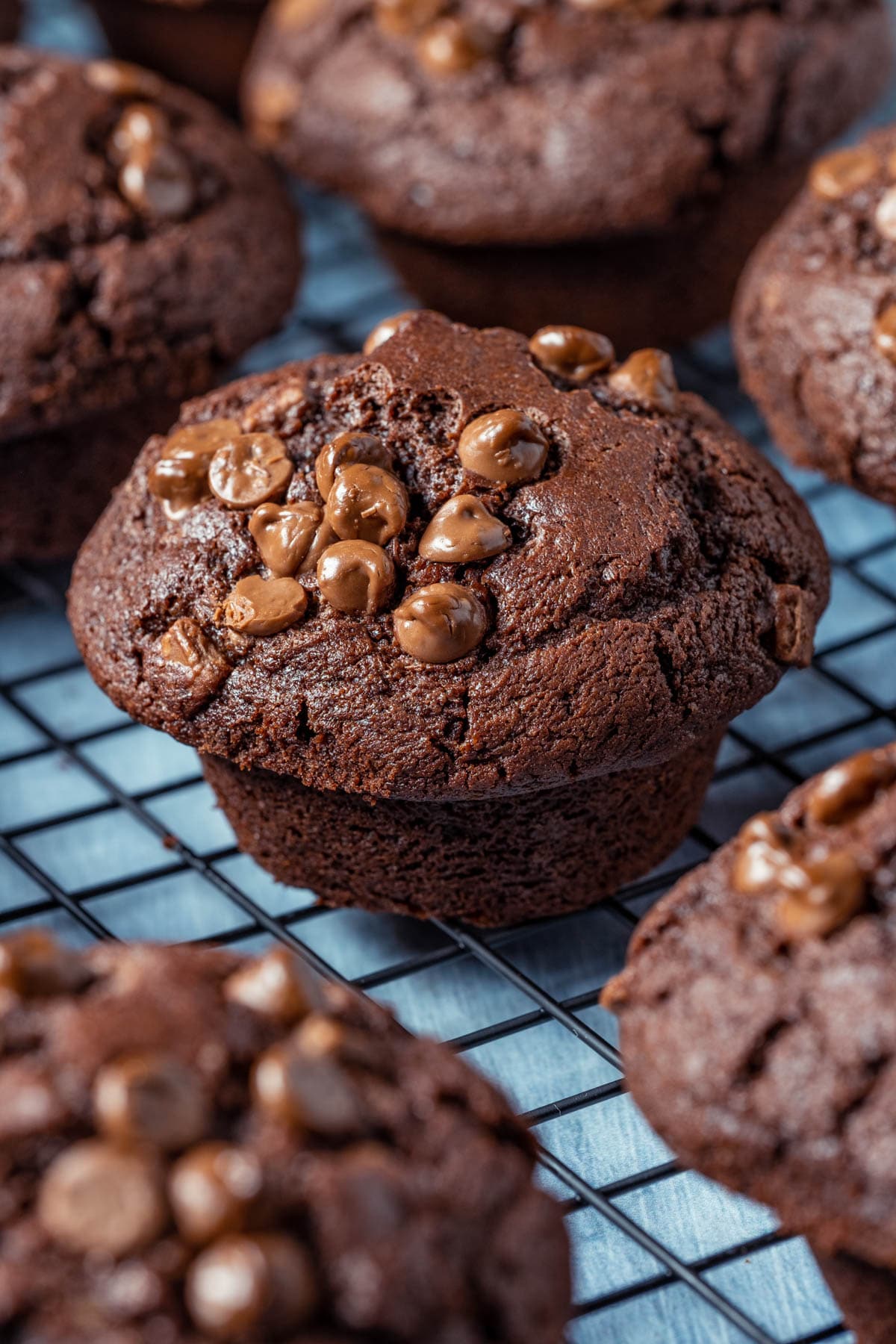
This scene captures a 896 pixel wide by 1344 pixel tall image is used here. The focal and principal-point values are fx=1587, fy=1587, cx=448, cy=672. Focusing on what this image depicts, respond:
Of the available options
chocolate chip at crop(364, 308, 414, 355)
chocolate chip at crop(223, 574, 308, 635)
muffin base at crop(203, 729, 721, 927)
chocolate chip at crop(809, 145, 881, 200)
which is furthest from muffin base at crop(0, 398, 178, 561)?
chocolate chip at crop(809, 145, 881, 200)

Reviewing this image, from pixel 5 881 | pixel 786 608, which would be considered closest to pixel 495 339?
pixel 786 608

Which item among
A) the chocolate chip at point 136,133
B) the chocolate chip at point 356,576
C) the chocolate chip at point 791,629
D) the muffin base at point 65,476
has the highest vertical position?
the chocolate chip at point 136,133

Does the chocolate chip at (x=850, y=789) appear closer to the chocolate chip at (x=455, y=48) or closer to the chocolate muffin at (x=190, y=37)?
the chocolate chip at (x=455, y=48)

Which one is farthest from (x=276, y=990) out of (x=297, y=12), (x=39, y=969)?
(x=297, y=12)

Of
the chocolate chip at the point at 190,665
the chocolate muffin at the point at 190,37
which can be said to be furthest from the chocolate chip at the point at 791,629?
the chocolate muffin at the point at 190,37

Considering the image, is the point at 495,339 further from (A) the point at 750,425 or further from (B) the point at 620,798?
(A) the point at 750,425

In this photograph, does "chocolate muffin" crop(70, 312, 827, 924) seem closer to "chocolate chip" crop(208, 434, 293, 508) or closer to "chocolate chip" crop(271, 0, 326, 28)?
"chocolate chip" crop(208, 434, 293, 508)

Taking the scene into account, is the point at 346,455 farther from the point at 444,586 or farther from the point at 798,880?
the point at 798,880
